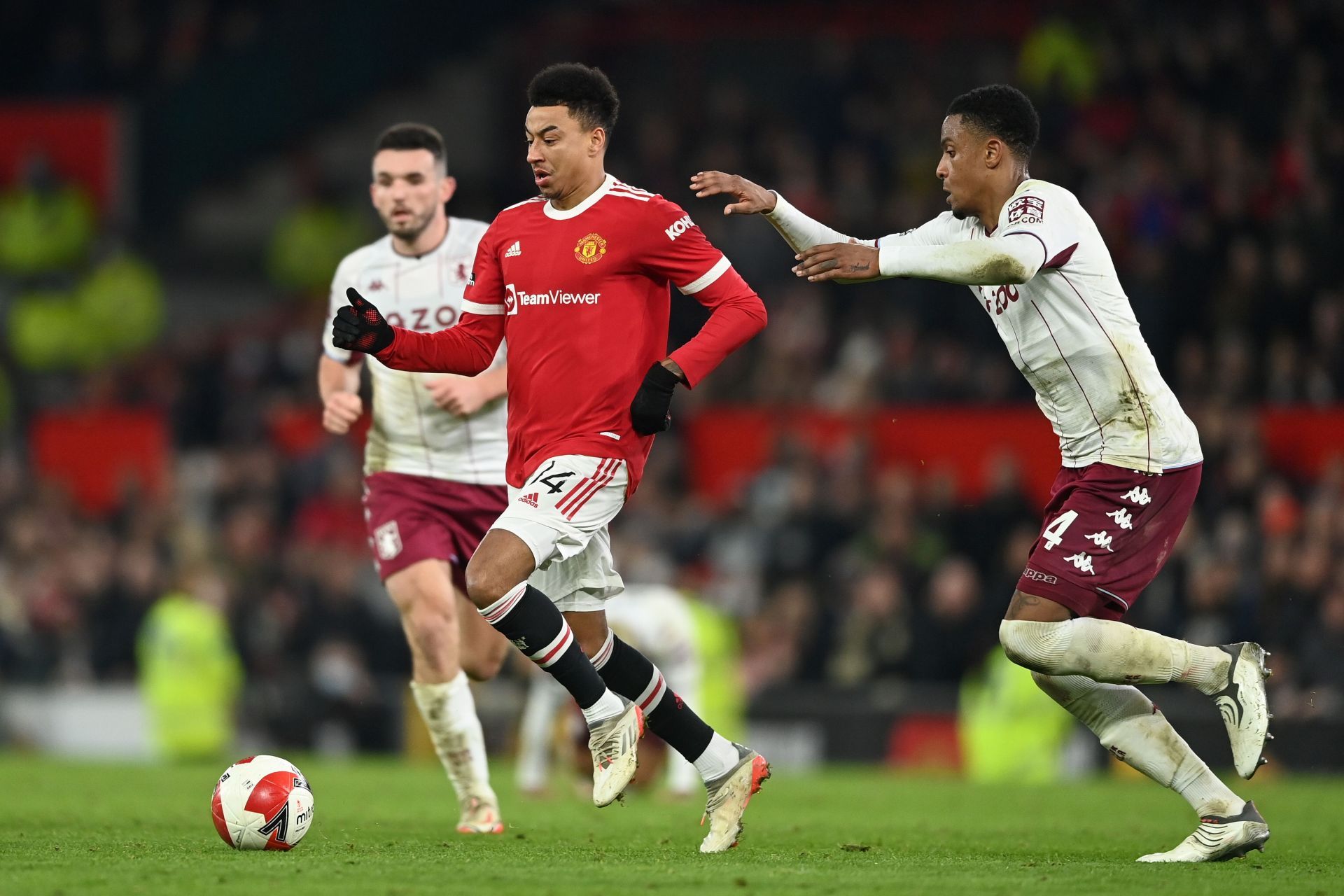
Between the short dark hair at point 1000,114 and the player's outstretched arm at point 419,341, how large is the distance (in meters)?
2.04

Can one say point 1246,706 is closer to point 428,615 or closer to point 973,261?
point 973,261

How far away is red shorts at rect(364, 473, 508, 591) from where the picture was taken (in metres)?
9.21

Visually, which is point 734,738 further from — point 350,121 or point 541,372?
point 350,121

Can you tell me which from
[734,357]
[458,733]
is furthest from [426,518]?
[734,357]

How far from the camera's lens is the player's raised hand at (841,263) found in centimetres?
733

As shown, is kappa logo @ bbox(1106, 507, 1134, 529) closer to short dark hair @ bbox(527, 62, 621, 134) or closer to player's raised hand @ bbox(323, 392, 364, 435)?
short dark hair @ bbox(527, 62, 621, 134)

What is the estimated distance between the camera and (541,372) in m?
7.68

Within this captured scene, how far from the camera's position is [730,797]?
778 cm

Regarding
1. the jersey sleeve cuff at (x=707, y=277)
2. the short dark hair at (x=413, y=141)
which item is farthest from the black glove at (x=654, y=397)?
the short dark hair at (x=413, y=141)

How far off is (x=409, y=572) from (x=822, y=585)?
30.5 feet

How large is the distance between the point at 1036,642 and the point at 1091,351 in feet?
3.69

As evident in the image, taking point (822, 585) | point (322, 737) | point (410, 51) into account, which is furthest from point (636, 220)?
point (410, 51)

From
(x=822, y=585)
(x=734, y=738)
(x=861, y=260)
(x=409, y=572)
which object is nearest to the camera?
(x=861, y=260)

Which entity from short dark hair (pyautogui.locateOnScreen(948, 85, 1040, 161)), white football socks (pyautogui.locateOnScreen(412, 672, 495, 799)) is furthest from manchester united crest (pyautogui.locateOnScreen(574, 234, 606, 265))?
white football socks (pyautogui.locateOnScreen(412, 672, 495, 799))
